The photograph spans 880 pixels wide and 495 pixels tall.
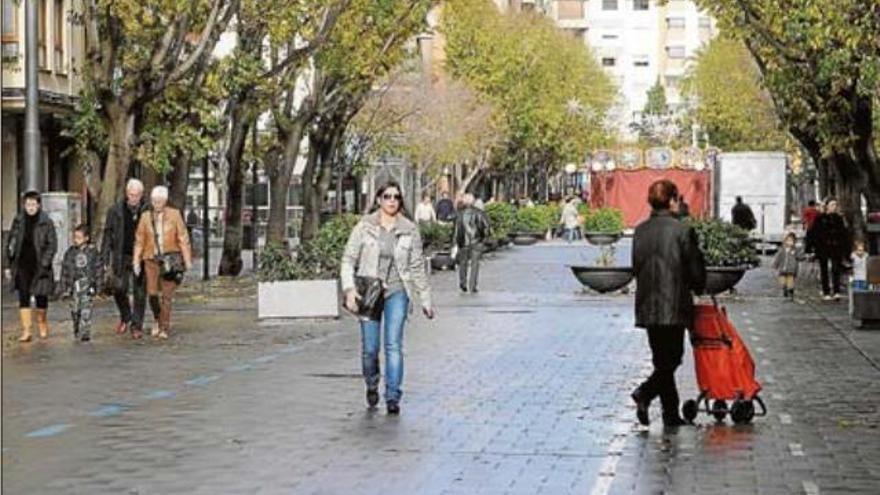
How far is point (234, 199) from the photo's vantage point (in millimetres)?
39844

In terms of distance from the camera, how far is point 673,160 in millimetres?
77562

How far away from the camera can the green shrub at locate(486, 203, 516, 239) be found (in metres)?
58.6

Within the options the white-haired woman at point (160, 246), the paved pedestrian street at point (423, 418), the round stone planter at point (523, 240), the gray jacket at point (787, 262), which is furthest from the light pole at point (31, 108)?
the round stone planter at point (523, 240)

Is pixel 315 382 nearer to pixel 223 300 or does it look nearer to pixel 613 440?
pixel 613 440

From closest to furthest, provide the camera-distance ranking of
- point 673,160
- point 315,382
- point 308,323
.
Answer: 1. point 315,382
2. point 308,323
3. point 673,160

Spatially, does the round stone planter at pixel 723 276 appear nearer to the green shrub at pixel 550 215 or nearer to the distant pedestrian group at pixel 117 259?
the distant pedestrian group at pixel 117 259

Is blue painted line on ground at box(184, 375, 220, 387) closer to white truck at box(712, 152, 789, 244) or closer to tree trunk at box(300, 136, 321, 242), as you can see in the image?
tree trunk at box(300, 136, 321, 242)

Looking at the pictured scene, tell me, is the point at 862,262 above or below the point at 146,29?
below

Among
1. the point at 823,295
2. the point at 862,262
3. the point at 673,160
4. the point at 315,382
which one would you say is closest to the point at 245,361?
the point at 315,382

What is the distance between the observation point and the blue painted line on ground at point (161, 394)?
52.2 ft

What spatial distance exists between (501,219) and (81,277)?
127 feet

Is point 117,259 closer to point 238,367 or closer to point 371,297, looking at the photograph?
point 238,367

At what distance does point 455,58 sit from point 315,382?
184 ft

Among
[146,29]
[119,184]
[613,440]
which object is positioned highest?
[146,29]
